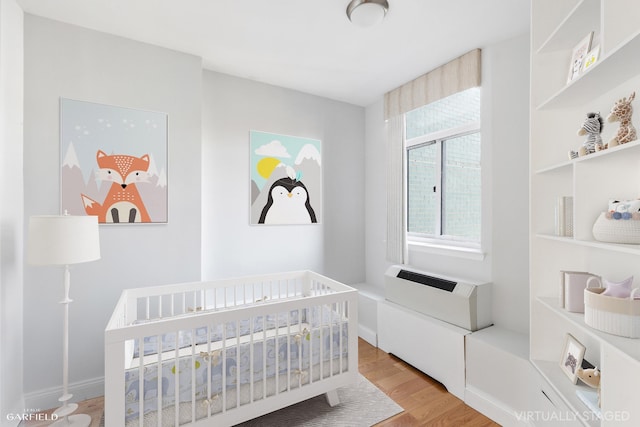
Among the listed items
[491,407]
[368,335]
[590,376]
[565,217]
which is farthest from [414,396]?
[565,217]

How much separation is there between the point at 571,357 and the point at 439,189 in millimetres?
1628

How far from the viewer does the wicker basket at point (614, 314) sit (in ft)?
3.40

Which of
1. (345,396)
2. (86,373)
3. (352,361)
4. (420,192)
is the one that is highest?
(420,192)

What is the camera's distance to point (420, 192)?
2.95 metres

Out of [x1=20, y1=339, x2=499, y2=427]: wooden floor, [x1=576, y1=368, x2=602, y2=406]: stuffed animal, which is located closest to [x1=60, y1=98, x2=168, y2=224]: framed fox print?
[x1=20, y1=339, x2=499, y2=427]: wooden floor

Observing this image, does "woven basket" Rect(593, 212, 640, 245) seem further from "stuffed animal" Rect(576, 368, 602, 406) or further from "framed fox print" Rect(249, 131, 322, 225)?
"framed fox print" Rect(249, 131, 322, 225)

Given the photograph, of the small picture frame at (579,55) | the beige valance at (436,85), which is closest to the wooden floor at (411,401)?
the small picture frame at (579,55)

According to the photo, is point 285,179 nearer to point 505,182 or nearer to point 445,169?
point 445,169

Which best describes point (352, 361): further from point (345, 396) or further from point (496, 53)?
point (496, 53)

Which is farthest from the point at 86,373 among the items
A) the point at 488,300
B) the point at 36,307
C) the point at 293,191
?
the point at 488,300

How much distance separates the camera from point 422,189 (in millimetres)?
2924

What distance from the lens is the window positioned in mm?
2439

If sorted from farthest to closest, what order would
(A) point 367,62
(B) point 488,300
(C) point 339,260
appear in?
1. (C) point 339,260
2. (A) point 367,62
3. (B) point 488,300

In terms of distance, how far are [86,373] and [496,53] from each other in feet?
11.9
